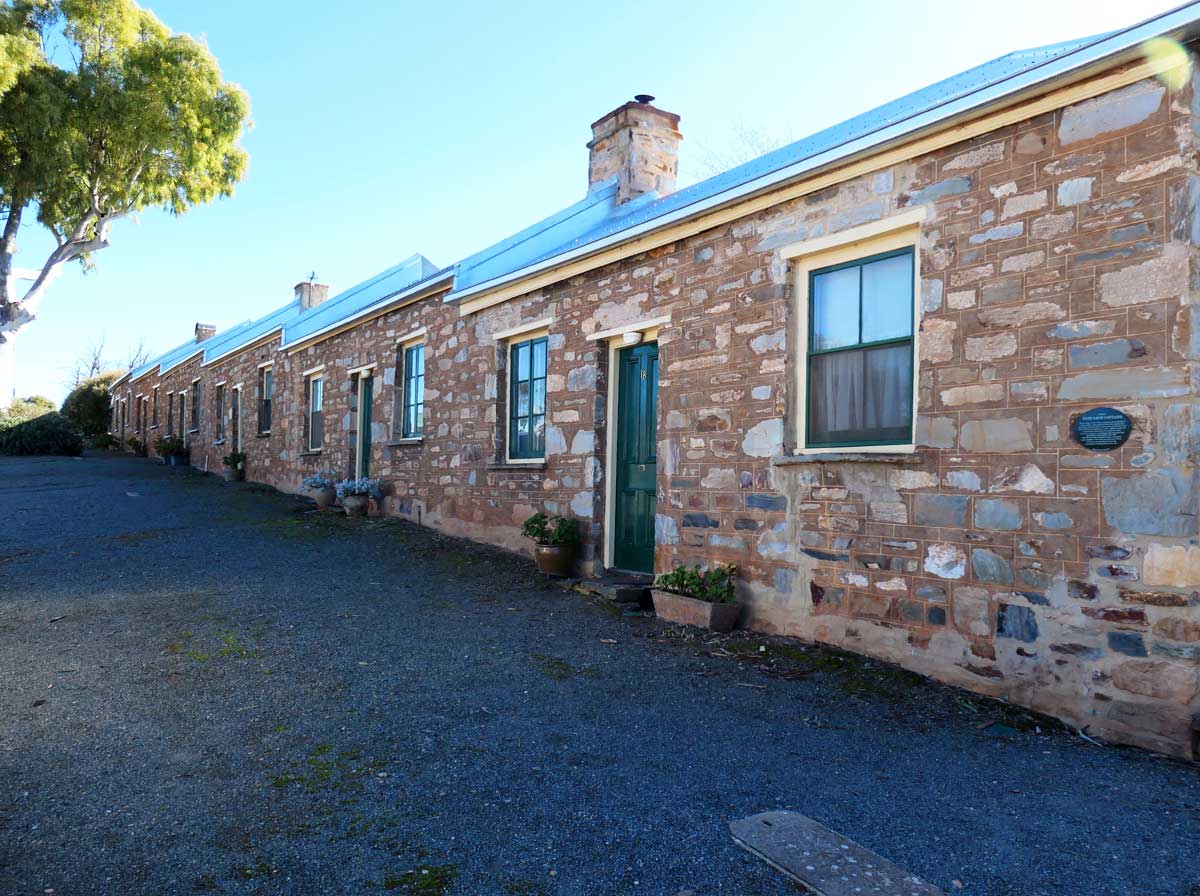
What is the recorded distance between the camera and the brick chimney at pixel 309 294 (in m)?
19.1

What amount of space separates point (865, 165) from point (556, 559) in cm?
451

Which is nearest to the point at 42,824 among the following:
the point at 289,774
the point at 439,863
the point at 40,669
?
the point at 289,774

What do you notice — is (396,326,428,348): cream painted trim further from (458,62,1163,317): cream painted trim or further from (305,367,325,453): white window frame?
(305,367,325,453): white window frame

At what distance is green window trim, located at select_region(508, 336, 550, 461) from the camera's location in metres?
9.41

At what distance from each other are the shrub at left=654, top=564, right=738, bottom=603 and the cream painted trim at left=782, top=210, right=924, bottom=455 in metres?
1.11

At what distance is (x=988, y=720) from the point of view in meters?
4.57

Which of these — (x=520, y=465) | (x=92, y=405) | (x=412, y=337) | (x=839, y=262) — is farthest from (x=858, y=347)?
(x=92, y=405)

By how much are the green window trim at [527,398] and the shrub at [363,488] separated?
338 cm

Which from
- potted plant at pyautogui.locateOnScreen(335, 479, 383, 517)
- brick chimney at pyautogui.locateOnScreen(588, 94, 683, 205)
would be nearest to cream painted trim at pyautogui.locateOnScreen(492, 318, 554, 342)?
brick chimney at pyautogui.locateOnScreen(588, 94, 683, 205)

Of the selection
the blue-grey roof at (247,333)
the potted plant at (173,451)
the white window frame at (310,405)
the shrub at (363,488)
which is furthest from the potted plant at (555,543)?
the potted plant at (173,451)

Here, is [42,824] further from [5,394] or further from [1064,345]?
[5,394]

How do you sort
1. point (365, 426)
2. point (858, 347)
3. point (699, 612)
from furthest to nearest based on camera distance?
point (365, 426) < point (699, 612) < point (858, 347)

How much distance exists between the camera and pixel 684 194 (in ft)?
27.2

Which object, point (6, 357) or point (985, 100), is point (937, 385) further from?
point (6, 357)
